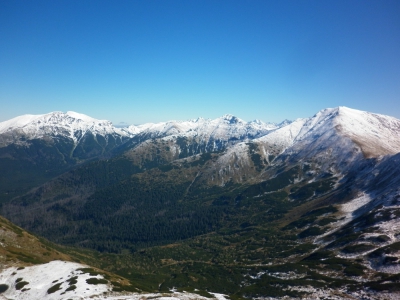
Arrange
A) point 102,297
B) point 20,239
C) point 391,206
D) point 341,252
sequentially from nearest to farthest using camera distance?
point 102,297 < point 20,239 < point 341,252 < point 391,206

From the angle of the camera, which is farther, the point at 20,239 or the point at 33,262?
the point at 20,239

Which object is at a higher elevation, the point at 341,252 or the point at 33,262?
the point at 33,262

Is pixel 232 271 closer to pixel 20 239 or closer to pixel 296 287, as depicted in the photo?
pixel 296 287

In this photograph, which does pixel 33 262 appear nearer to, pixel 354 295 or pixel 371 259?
pixel 354 295

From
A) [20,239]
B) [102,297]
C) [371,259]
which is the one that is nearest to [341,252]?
[371,259]

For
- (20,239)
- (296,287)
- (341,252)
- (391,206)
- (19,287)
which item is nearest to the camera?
(19,287)

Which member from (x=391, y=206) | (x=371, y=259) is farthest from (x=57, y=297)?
(x=391, y=206)

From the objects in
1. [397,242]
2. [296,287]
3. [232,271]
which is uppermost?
[397,242]
